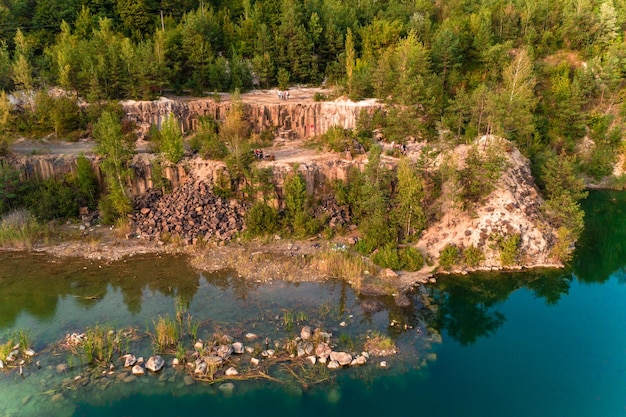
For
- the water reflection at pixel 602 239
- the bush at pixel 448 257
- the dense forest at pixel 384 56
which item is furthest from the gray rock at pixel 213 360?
the dense forest at pixel 384 56

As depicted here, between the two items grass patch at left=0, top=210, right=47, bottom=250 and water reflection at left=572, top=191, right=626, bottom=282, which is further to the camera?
grass patch at left=0, top=210, right=47, bottom=250

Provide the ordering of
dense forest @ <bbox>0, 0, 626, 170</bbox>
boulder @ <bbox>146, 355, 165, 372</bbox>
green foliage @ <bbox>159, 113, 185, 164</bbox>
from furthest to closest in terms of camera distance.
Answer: dense forest @ <bbox>0, 0, 626, 170</bbox>, green foliage @ <bbox>159, 113, 185, 164</bbox>, boulder @ <bbox>146, 355, 165, 372</bbox>

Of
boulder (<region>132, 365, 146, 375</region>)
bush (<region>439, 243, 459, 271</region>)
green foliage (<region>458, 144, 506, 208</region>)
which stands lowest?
boulder (<region>132, 365, 146, 375</region>)

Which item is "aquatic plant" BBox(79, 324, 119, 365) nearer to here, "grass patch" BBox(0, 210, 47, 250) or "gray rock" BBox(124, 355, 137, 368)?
"gray rock" BBox(124, 355, 137, 368)

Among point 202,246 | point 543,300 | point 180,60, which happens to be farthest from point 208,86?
point 543,300

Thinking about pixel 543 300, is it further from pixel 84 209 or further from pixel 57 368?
pixel 84 209

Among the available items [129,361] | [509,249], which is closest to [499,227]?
[509,249]

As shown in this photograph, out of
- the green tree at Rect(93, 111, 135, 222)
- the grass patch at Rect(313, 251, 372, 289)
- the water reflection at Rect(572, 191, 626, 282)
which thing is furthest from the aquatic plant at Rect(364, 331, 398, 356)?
the green tree at Rect(93, 111, 135, 222)
